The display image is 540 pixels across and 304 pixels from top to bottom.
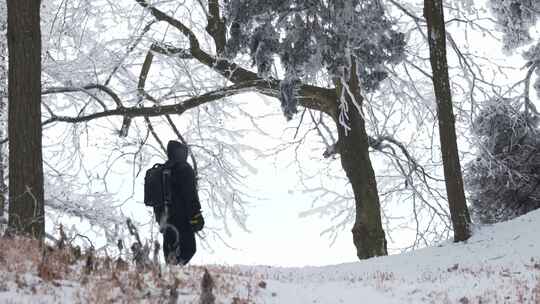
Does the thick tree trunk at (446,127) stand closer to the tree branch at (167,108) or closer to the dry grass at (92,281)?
the tree branch at (167,108)

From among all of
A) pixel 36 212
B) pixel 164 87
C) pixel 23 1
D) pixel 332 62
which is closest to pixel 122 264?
pixel 36 212

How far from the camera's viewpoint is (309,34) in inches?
437

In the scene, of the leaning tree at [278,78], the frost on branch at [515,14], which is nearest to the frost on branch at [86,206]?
the leaning tree at [278,78]

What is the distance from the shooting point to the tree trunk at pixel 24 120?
880 centimetres

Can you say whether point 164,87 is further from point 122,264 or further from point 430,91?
point 122,264

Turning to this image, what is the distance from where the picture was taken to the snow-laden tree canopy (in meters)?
11.1

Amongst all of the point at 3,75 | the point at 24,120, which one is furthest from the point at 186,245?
the point at 3,75

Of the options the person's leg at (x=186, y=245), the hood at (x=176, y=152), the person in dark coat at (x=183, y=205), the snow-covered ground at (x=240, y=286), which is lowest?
the snow-covered ground at (x=240, y=286)

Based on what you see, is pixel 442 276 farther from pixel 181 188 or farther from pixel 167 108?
pixel 167 108

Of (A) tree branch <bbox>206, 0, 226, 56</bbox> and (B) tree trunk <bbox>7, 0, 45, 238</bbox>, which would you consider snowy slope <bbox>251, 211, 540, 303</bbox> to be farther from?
(A) tree branch <bbox>206, 0, 226, 56</bbox>

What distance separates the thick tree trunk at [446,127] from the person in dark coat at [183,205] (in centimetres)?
455

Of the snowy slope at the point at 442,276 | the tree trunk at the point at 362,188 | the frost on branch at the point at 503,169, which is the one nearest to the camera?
the snowy slope at the point at 442,276

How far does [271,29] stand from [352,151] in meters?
3.23

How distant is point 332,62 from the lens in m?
11.2
